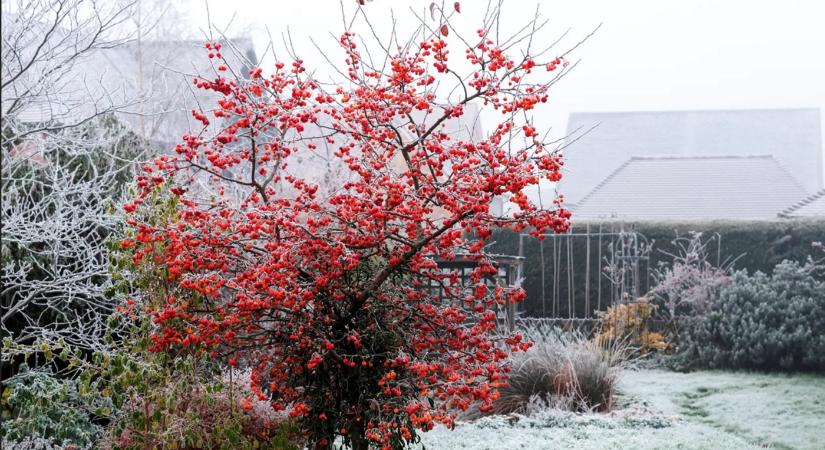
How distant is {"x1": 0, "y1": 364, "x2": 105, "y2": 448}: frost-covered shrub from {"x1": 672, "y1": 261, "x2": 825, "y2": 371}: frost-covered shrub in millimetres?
5973

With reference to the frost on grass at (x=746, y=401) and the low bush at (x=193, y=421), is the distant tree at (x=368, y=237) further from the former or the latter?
the frost on grass at (x=746, y=401)

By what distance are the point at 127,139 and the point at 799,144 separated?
65.4 feet

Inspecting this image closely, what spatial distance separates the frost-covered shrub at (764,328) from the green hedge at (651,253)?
2.02m

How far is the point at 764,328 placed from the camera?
→ 827cm

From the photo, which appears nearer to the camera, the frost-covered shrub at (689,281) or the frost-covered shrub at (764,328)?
the frost-covered shrub at (764,328)

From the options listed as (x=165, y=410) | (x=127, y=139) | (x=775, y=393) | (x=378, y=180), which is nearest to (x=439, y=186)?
(x=378, y=180)

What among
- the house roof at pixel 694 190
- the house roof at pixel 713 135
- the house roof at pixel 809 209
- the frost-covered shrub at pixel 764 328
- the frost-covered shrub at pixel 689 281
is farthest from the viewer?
the house roof at pixel 713 135

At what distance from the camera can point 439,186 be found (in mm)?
3268

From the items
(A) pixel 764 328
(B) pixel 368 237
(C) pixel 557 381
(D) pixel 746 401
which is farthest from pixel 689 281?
(B) pixel 368 237

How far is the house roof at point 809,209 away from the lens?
11883mm

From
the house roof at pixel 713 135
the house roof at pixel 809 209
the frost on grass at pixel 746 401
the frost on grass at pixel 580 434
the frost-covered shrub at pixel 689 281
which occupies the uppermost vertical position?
the house roof at pixel 713 135

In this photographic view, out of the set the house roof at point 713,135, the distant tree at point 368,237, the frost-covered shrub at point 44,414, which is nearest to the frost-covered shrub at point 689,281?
the distant tree at point 368,237

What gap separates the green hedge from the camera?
10.8 metres

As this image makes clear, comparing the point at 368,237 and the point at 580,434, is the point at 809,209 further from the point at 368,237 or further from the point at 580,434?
the point at 368,237
